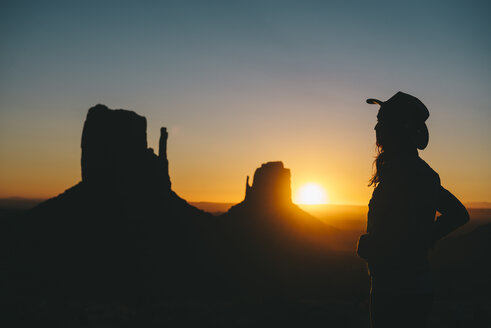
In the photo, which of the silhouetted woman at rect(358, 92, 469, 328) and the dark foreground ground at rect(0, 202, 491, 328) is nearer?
the silhouetted woman at rect(358, 92, 469, 328)

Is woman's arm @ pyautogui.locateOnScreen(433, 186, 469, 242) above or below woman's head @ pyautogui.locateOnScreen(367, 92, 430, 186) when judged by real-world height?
below

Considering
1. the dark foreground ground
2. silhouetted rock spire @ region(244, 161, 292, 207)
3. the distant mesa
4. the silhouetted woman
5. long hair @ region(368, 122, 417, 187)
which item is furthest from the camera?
silhouetted rock spire @ region(244, 161, 292, 207)

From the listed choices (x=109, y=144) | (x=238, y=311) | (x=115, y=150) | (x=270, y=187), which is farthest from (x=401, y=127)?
(x=270, y=187)

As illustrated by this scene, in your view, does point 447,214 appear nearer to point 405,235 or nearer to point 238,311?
point 405,235

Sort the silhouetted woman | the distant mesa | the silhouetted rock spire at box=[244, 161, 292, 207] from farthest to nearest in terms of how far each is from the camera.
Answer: the silhouetted rock spire at box=[244, 161, 292, 207] < the distant mesa < the silhouetted woman

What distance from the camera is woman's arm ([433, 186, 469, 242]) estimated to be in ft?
7.84

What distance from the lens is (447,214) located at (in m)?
2.44

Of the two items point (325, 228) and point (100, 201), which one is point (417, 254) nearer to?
point (100, 201)

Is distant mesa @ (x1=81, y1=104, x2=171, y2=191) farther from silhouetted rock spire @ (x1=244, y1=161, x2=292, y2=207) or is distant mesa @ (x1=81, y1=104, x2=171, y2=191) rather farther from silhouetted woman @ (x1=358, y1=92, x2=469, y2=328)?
silhouetted woman @ (x1=358, y1=92, x2=469, y2=328)

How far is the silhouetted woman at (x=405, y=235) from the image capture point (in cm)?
234

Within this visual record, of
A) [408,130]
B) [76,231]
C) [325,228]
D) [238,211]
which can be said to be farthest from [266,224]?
[408,130]

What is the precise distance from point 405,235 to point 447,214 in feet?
1.17

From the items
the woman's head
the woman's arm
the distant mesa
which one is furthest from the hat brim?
the distant mesa

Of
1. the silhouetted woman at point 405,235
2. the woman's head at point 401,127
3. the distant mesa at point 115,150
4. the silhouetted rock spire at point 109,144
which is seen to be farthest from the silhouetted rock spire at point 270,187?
the silhouetted woman at point 405,235
